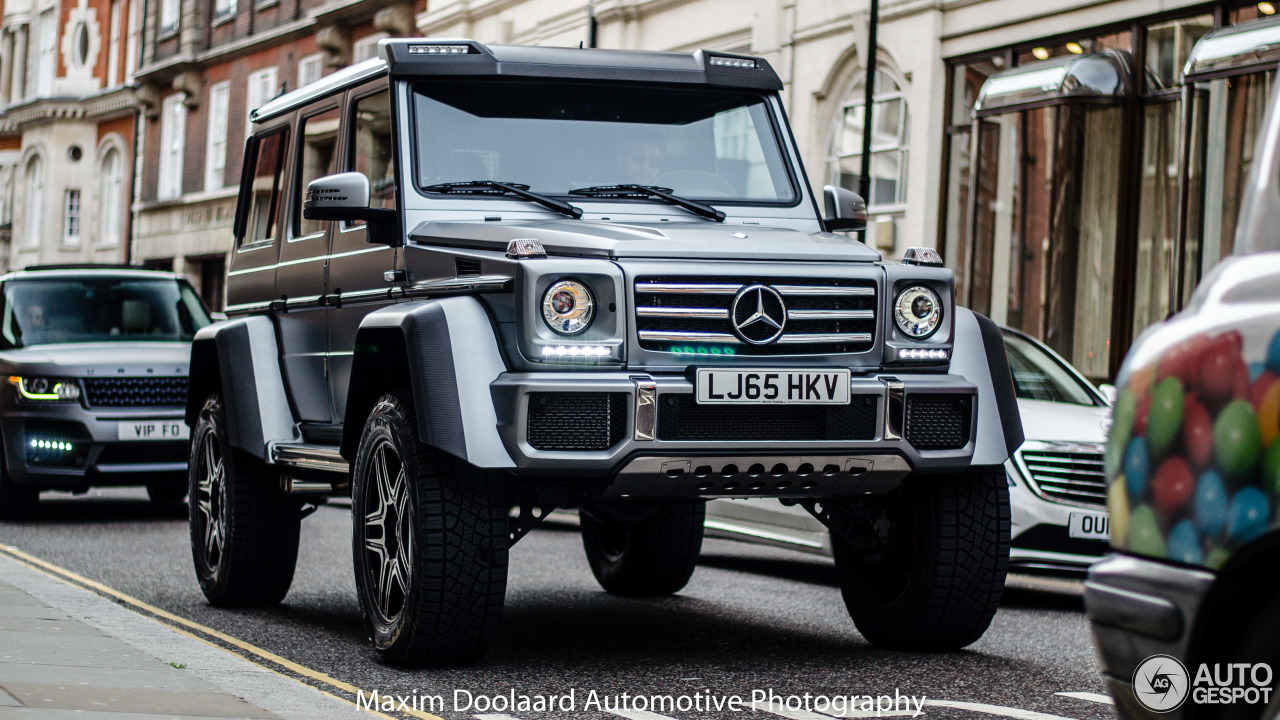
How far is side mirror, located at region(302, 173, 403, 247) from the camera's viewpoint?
268 inches

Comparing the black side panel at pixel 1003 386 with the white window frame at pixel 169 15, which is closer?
the black side panel at pixel 1003 386

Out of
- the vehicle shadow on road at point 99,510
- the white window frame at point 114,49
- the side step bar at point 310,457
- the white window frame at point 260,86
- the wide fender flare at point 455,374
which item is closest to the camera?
the wide fender flare at point 455,374

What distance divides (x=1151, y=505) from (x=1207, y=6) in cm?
1465

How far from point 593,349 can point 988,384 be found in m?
1.54

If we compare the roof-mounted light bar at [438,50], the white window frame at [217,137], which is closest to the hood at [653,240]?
the roof-mounted light bar at [438,50]

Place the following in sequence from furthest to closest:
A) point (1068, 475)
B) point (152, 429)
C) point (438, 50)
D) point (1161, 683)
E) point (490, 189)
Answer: point (152, 429), point (1068, 475), point (438, 50), point (490, 189), point (1161, 683)

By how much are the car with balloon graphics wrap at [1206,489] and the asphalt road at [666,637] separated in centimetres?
260

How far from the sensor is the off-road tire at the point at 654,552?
9.05 meters

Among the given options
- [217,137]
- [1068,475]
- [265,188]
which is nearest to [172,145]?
[217,137]

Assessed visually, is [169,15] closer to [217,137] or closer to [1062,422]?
[217,137]

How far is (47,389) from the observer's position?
43.0 feet

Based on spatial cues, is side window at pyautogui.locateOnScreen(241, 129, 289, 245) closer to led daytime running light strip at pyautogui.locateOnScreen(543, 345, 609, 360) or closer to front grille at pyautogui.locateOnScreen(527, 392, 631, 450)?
led daytime running light strip at pyautogui.locateOnScreen(543, 345, 609, 360)

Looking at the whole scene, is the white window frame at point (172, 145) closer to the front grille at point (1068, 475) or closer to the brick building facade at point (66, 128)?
the brick building facade at point (66, 128)

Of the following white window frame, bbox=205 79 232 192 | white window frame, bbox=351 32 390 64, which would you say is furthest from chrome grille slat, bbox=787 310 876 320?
white window frame, bbox=205 79 232 192
